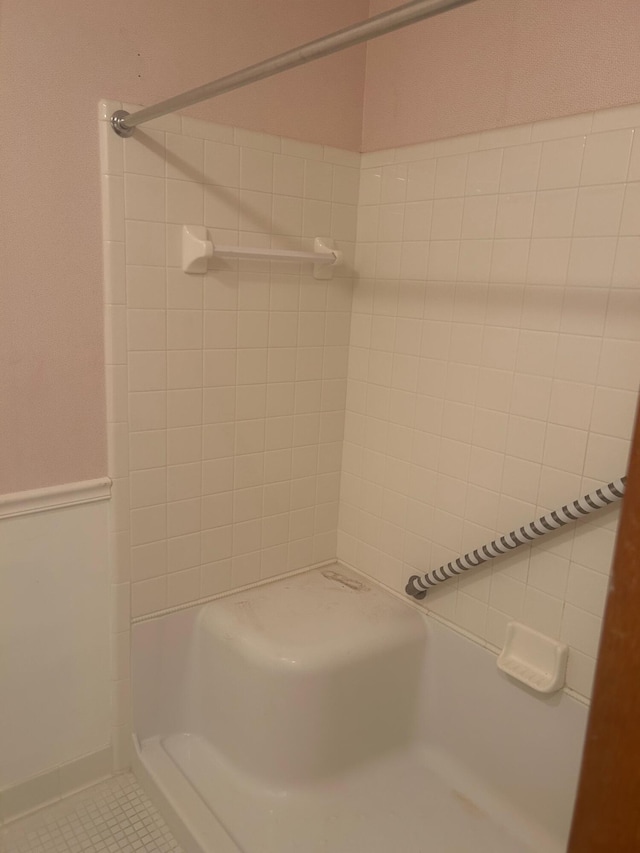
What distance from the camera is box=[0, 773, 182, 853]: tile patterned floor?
1582mm

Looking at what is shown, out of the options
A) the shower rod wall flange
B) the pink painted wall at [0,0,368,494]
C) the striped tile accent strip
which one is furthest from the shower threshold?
the shower rod wall flange

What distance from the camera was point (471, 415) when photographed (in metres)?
1.71

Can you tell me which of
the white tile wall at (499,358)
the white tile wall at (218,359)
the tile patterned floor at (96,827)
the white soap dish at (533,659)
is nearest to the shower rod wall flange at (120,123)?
the white tile wall at (218,359)

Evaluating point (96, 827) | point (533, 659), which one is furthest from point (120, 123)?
point (96, 827)

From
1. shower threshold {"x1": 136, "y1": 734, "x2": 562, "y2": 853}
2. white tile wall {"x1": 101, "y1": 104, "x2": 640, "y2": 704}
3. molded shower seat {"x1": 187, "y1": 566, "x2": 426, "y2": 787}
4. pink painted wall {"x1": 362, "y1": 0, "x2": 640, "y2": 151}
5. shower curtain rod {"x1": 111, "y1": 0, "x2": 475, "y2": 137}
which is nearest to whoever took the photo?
shower curtain rod {"x1": 111, "y1": 0, "x2": 475, "y2": 137}

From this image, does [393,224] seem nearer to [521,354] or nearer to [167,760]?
[521,354]

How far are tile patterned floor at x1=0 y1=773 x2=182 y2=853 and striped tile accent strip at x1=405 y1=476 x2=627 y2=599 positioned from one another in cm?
92

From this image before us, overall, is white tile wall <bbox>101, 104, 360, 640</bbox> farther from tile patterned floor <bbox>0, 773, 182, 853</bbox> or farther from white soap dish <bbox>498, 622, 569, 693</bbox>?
white soap dish <bbox>498, 622, 569, 693</bbox>

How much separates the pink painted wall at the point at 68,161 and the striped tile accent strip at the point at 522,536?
0.94 metres

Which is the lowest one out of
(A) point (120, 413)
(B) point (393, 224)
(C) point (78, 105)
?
(A) point (120, 413)

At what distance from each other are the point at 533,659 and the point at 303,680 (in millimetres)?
589

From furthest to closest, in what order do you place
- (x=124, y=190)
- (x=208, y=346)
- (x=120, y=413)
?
(x=208, y=346) → (x=120, y=413) → (x=124, y=190)

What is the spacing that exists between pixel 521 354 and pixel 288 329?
686mm

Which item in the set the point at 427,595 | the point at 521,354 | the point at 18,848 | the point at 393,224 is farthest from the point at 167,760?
the point at 393,224
